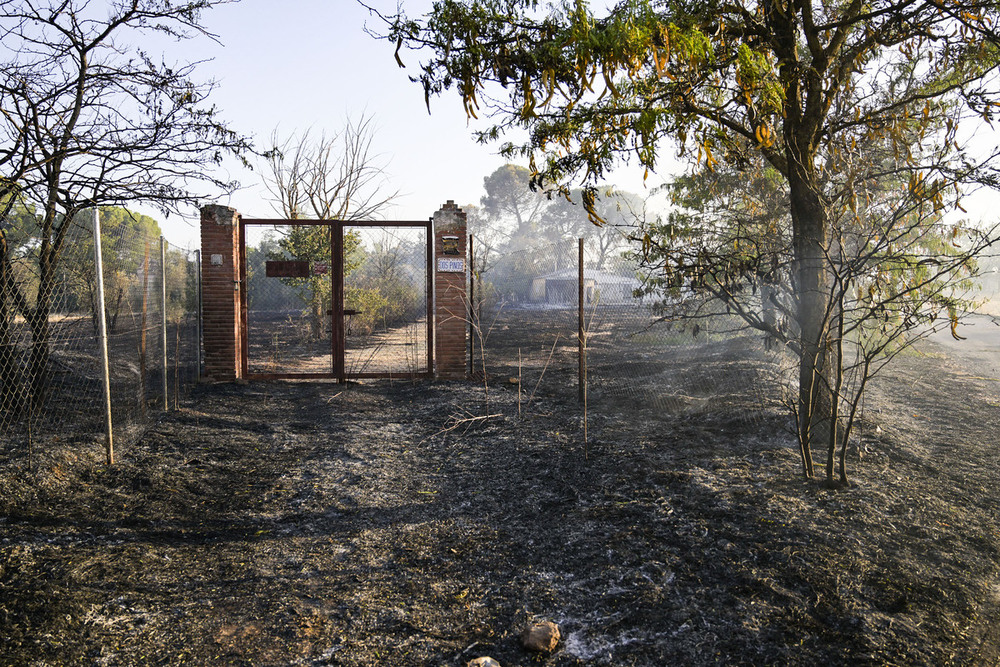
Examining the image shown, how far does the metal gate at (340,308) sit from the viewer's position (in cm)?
868

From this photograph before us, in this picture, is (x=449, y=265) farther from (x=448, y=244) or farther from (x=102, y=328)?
(x=102, y=328)

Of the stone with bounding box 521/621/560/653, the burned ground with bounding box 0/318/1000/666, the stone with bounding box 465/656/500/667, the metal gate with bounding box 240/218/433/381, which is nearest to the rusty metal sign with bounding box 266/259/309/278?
the metal gate with bounding box 240/218/433/381

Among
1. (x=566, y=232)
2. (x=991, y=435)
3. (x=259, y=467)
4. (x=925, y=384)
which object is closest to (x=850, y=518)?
(x=991, y=435)

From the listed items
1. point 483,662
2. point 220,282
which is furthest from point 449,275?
point 483,662

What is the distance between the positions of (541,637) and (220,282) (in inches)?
276

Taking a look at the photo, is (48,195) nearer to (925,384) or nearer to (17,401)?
(17,401)

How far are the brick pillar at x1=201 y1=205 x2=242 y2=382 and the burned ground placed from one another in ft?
7.18

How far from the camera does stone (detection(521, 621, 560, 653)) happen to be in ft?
9.40

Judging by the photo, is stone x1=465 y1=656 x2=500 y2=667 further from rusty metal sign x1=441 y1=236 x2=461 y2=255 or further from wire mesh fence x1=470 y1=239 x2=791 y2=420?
rusty metal sign x1=441 y1=236 x2=461 y2=255

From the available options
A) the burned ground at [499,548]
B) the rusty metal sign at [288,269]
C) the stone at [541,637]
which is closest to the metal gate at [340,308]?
the rusty metal sign at [288,269]

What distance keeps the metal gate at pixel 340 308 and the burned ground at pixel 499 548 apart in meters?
2.63

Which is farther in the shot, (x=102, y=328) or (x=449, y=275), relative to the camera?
(x=449, y=275)

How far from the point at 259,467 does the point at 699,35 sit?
4.48 meters

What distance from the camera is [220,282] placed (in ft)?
28.1
